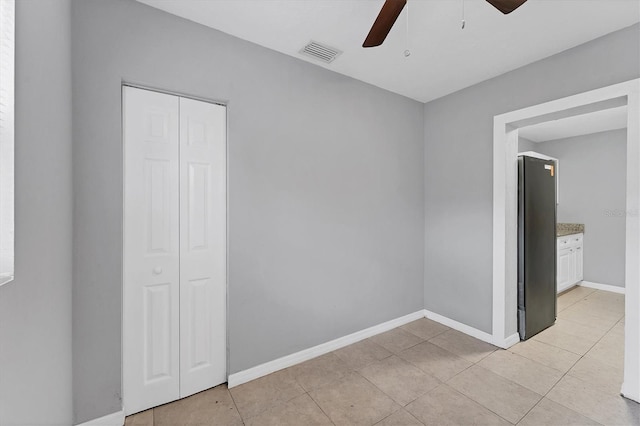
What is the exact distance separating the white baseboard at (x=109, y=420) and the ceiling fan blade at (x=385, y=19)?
2.75 meters

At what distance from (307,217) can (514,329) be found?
7.84 ft

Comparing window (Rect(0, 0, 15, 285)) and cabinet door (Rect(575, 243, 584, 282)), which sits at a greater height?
window (Rect(0, 0, 15, 285))

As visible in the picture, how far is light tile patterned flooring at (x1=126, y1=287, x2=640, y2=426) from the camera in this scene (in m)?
1.75

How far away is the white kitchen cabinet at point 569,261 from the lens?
13.1ft

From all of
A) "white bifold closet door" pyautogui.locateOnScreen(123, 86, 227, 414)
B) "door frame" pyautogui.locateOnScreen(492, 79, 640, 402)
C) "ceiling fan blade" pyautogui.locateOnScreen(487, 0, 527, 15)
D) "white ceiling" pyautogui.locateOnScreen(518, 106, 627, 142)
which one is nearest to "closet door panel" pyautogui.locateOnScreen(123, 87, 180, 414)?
"white bifold closet door" pyautogui.locateOnScreen(123, 86, 227, 414)

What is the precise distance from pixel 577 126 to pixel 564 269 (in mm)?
2202

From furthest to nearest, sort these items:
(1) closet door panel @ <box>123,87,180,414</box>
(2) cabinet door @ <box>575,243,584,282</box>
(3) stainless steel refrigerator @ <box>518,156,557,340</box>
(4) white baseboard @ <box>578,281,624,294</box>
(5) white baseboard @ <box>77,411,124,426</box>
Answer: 1. (2) cabinet door @ <box>575,243,584,282</box>
2. (4) white baseboard @ <box>578,281,624,294</box>
3. (3) stainless steel refrigerator @ <box>518,156,557,340</box>
4. (1) closet door panel @ <box>123,87,180,414</box>
5. (5) white baseboard @ <box>77,411,124,426</box>

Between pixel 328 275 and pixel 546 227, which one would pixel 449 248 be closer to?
pixel 546 227

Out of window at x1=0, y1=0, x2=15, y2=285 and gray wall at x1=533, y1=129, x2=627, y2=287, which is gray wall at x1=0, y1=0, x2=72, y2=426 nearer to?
window at x1=0, y1=0, x2=15, y2=285

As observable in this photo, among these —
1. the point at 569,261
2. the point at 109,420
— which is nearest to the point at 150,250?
the point at 109,420

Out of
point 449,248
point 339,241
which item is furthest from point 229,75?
point 449,248

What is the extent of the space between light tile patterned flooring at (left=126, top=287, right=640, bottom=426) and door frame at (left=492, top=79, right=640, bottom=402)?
0.88 feet

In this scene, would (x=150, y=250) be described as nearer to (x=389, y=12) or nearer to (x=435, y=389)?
(x=389, y=12)

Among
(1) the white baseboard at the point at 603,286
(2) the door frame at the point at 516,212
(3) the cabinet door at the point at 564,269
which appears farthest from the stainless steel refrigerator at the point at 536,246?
(1) the white baseboard at the point at 603,286
